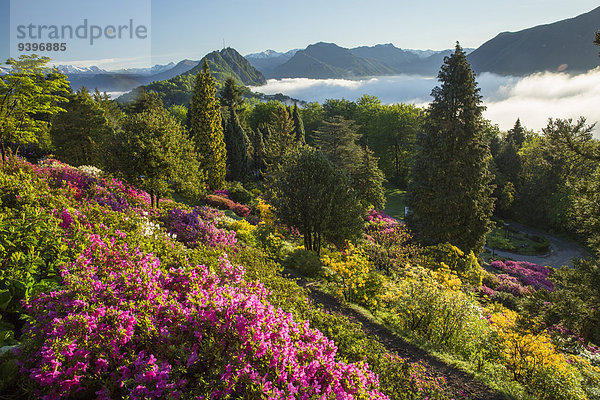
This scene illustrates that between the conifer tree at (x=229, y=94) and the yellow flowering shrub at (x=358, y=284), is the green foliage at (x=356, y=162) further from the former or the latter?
the conifer tree at (x=229, y=94)

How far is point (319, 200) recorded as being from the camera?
13.1 m

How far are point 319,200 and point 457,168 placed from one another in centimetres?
1261

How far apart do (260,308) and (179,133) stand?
38.9 feet

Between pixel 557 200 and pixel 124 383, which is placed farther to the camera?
pixel 557 200

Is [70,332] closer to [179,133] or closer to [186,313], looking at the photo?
[186,313]

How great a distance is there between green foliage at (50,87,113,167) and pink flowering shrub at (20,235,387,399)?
27.5m

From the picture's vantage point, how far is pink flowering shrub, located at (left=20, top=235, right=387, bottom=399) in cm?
327

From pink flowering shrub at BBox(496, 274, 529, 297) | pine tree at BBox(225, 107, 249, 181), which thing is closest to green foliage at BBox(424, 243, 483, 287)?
pink flowering shrub at BBox(496, 274, 529, 297)

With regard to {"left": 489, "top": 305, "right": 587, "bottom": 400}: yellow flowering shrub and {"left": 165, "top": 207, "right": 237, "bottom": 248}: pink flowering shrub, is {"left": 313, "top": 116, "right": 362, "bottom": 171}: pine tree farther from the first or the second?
{"left": 489, "top": 305, "right": 587, "bottom": 400}: yellow flowering shrub

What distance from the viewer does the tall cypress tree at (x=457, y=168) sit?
20766mm

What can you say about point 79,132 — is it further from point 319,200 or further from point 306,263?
point 306,263

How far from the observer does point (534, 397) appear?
21.6ft

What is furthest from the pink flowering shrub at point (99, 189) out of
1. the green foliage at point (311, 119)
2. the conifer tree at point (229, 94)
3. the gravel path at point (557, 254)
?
the green foliage at point (311, 119)

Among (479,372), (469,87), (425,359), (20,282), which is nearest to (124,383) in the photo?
(20,282)
